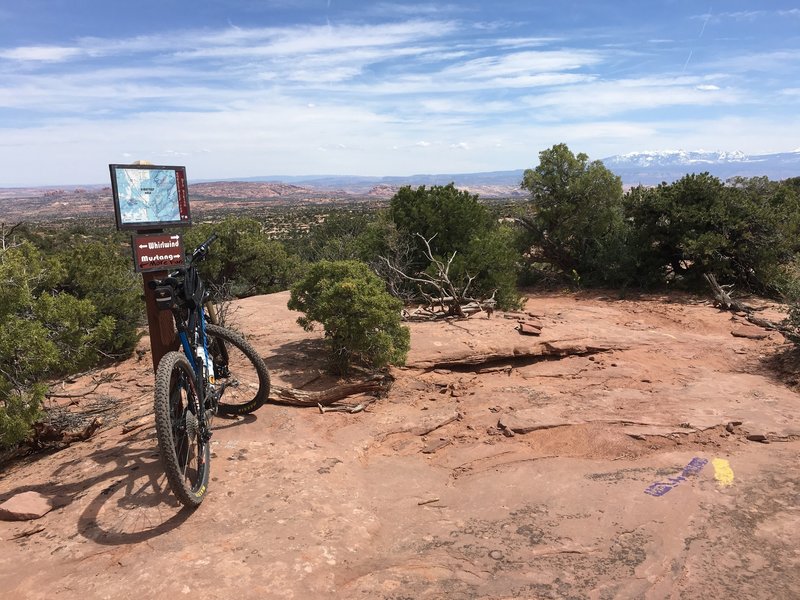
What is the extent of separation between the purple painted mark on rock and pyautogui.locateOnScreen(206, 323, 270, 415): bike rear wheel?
371 cm

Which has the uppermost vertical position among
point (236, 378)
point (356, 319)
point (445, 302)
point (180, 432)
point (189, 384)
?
point (189, 384)

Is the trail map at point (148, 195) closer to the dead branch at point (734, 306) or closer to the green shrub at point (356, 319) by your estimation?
the green shrub at point (356, 319)

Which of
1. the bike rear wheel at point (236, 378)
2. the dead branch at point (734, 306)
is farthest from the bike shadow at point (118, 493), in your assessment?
the dead branch at point (734, 306)

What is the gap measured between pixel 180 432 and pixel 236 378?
185 centimetres

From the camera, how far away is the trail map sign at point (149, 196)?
458 cm

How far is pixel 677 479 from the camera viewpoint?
14.1ft

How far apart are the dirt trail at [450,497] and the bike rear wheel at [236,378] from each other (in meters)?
0.23

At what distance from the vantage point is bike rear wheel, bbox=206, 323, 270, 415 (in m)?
5.00

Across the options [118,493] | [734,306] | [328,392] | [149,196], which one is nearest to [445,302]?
[328,392]

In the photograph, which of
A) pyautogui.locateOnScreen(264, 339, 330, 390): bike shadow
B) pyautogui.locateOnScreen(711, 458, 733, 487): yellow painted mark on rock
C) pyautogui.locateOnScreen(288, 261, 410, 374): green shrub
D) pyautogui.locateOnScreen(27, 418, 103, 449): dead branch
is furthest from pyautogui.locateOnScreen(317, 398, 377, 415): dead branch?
pyautogui.locateOnScreen(711, 458, 733, 487): yellow painted mark on rock

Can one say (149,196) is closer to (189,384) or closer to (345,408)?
(189,384)

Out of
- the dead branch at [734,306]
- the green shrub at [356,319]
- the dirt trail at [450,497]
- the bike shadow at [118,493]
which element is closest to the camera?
the dirt trail at [450,497]

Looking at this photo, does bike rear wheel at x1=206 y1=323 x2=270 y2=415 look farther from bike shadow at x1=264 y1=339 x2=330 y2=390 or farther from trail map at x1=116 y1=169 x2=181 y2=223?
trail map at x1=116 y1=169 x2=181 y2=223

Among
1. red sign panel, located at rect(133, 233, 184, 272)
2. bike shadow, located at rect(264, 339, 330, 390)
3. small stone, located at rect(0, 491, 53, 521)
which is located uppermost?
Answer: red sign panel, located at rect(133, 233, 184, 272)
